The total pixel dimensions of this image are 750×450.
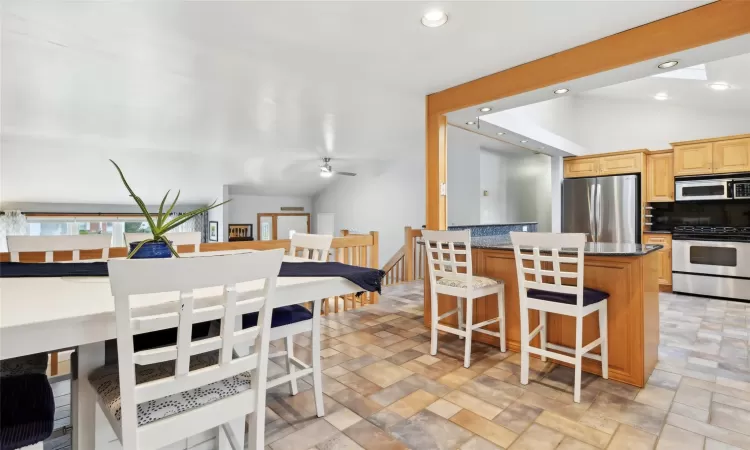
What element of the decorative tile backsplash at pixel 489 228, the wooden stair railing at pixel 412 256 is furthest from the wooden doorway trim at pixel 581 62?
the wooden stair railing at pixel 412 256

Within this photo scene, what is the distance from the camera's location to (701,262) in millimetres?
4742

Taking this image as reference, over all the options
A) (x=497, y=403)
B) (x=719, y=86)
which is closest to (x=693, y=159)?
(x=719, y=86)

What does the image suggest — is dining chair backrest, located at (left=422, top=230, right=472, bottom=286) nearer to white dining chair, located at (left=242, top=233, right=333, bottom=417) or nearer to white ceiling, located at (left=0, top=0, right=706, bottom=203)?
white dining chair, located at (left=242, top=233, right=333, bottom=417)

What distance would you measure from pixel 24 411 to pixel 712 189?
21.9 ft

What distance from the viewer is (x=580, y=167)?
19.6ft

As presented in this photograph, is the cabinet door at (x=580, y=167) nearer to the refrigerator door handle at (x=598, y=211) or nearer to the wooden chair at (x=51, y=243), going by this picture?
the refrigerator door handle at (x=598, y=211)

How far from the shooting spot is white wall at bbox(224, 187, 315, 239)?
9.93 meters

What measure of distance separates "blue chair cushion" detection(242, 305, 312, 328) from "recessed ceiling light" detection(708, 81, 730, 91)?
5881 millimetres

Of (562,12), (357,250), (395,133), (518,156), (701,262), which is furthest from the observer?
(518,156)

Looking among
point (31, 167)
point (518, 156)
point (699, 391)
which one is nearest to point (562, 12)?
point (699, 391)

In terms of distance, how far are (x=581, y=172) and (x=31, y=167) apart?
909 cm

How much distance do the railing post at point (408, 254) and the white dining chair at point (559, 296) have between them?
3.33 metres

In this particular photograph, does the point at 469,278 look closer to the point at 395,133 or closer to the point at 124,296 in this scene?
the point at 124,296

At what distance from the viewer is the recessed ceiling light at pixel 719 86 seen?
458 cm
